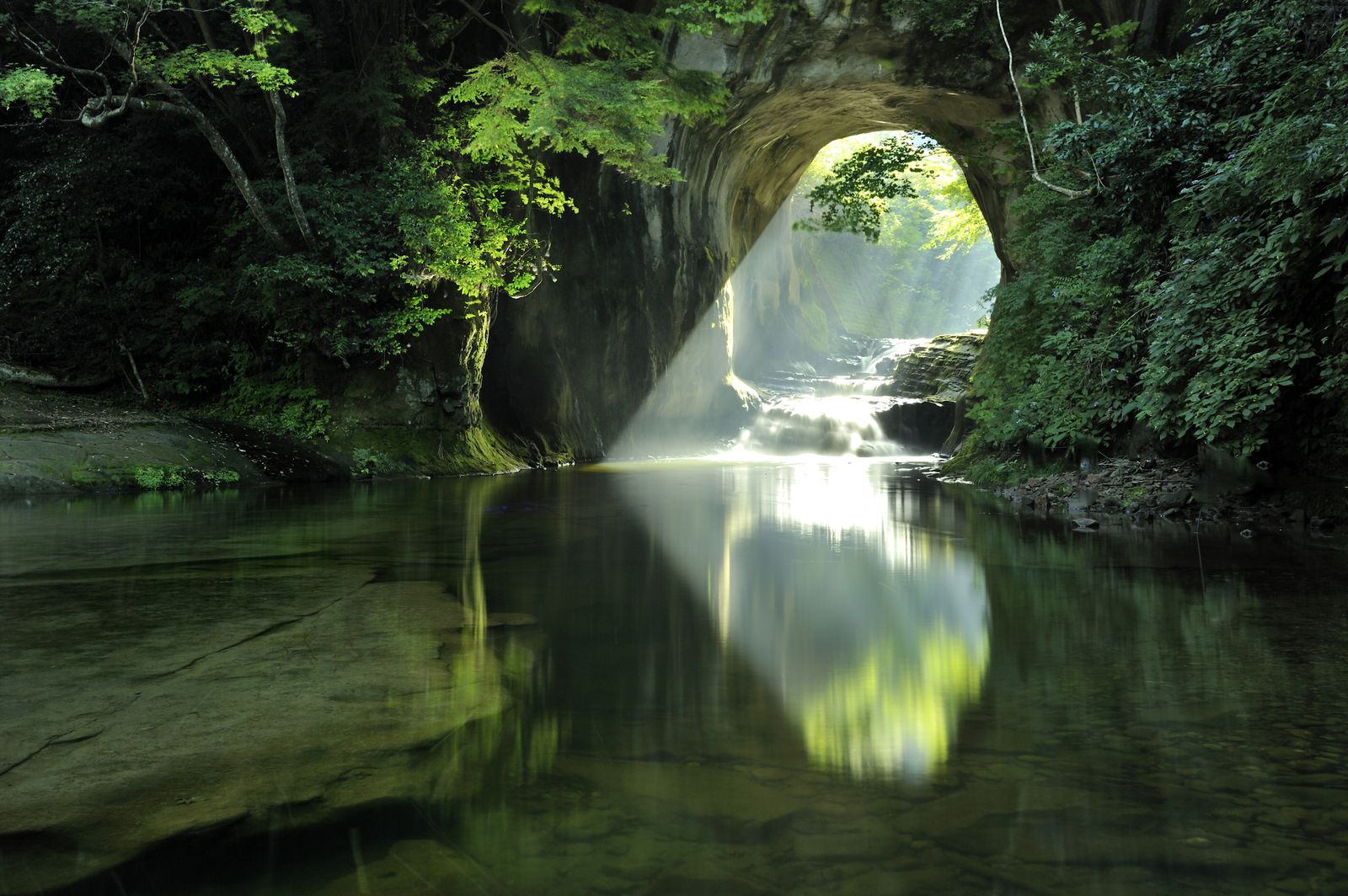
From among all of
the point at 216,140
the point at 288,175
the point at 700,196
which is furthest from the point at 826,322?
the point at 216,140

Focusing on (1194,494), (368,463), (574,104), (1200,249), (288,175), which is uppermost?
(574,104)

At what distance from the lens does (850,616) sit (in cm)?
405

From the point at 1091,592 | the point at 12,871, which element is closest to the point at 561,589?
the point at 1091,592

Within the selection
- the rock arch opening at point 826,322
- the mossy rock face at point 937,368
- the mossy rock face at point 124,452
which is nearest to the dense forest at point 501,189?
the mossy rock face at point 124,452

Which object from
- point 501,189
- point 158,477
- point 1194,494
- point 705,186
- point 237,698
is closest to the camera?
point 237,698

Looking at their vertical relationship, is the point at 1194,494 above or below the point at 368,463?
below

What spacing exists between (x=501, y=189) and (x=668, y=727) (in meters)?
14.3

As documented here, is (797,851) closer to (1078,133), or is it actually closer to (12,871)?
(12,871)

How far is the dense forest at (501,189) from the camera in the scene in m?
7.38

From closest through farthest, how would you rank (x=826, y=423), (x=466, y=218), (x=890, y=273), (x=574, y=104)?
(x=574, y=104), (x=466, y=218), (x=826, y=423), (x=890, y=273)

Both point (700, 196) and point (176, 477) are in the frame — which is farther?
point (700, 196)

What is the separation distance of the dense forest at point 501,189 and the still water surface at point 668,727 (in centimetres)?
335

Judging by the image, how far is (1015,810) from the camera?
1.87 metres

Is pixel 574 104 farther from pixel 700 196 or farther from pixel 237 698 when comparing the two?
pixel 700 196
